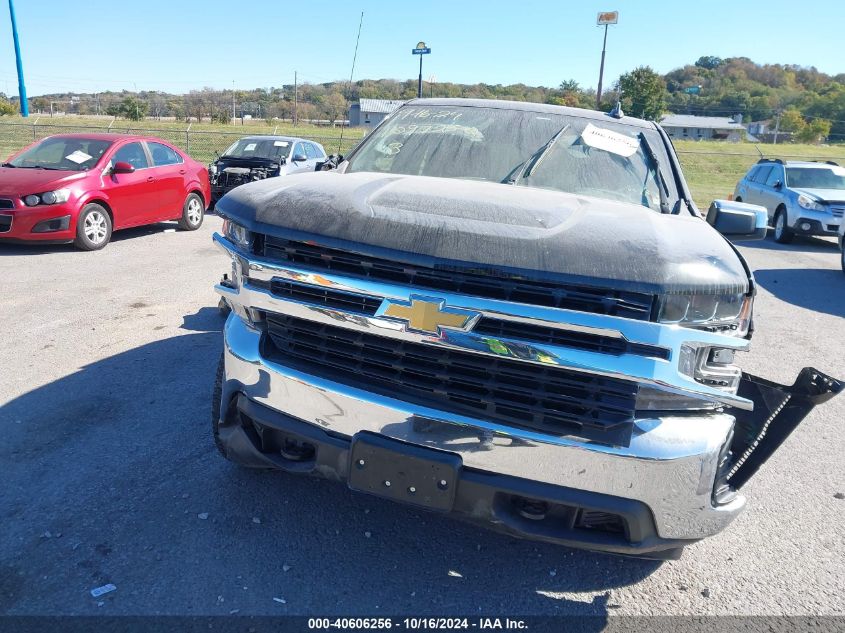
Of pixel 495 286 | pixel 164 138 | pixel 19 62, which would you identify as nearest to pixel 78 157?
pixel 495 286

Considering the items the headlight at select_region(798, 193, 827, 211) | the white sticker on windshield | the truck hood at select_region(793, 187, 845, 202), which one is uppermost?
the white sticker on windshield

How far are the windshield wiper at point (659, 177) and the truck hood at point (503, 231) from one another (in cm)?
43

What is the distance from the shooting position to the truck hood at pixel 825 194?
13500mm

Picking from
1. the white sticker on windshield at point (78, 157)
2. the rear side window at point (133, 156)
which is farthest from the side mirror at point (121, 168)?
the white sticker on windshield at point (78, 157)

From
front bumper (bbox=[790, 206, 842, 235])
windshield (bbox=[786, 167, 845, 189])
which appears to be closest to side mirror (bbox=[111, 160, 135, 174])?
front bumper (bbox=[790, 206, 842, 235])

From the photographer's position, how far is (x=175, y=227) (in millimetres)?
11867

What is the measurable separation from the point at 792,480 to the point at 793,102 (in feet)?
377

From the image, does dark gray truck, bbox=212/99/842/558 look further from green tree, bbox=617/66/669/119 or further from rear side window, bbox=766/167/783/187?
green tree, bbox=617/66/669/119

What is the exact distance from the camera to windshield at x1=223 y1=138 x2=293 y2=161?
14.0 meters

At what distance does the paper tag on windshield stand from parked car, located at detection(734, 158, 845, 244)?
38.3 feet

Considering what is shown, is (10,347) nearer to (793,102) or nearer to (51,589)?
(51,589)

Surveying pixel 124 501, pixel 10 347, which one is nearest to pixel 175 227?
pixel 10 347

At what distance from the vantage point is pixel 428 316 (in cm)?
223

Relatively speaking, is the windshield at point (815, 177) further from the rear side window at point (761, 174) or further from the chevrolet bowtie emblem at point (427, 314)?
the chevrolet bowtie emblem at point (427, 314)
